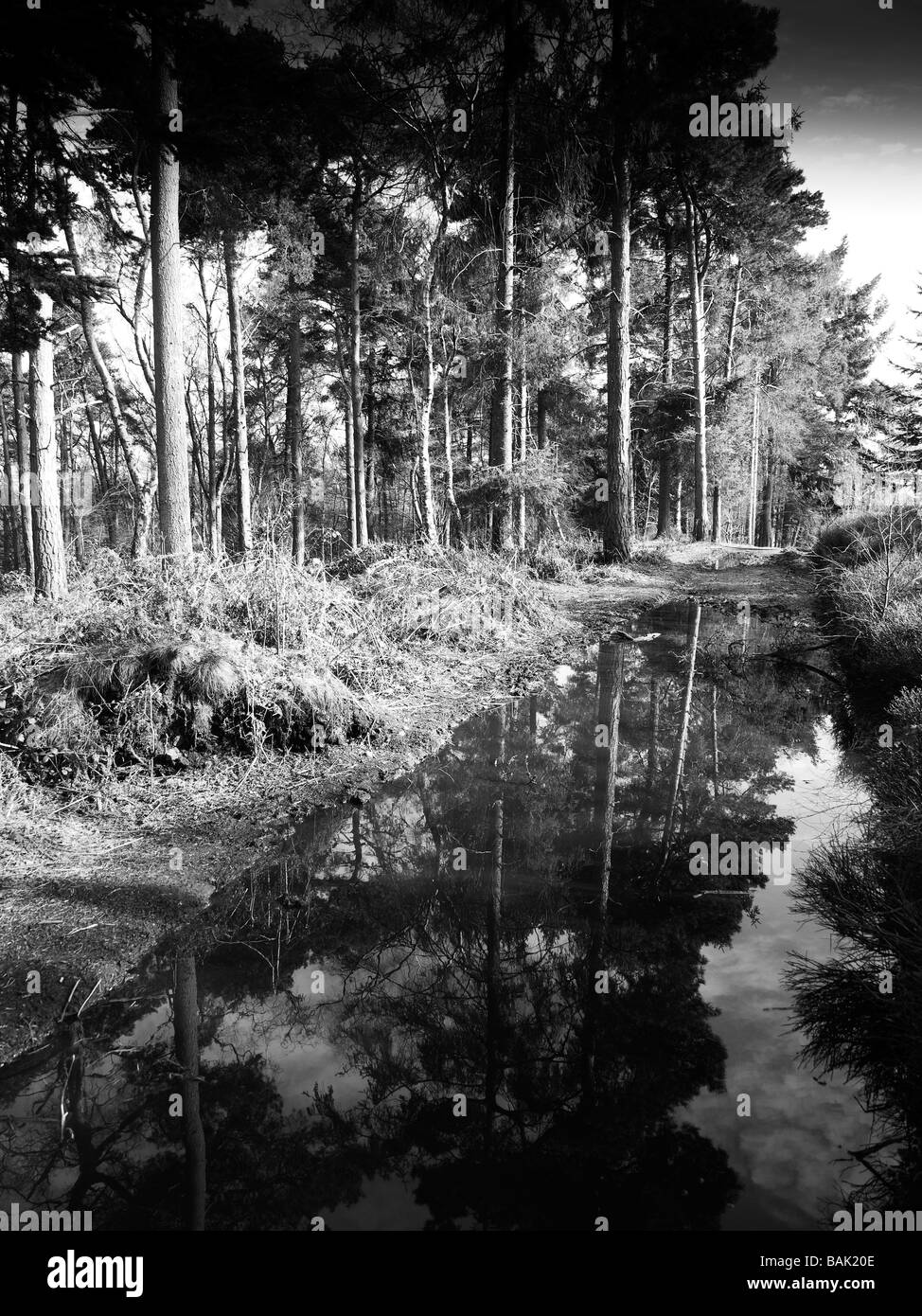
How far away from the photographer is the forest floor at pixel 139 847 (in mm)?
3236

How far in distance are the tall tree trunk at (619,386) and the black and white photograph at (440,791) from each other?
0.10 meters

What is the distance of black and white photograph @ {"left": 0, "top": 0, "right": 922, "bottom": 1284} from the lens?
90.8 inches

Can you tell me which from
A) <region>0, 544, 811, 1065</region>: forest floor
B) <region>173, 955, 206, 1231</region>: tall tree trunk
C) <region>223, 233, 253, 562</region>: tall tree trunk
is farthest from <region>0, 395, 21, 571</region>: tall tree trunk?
<region>173, 955, 206, 1231</region>: tall tree trunk

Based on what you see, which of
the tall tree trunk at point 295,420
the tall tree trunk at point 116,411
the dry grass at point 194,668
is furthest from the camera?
the tall tree trunk at point 295,420

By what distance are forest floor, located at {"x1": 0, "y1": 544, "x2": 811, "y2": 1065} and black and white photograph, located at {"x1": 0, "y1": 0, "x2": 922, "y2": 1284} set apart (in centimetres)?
3

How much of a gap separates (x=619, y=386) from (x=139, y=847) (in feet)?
53.0

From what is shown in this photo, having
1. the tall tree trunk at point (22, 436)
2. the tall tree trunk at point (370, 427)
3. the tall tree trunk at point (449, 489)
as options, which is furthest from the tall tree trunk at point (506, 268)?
the tall tree trunk at point (370, 427)

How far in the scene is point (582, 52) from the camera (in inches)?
582

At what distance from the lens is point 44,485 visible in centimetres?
1336

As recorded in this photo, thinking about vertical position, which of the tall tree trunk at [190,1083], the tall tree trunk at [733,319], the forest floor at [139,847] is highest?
the tall tree trunk at [733,319]

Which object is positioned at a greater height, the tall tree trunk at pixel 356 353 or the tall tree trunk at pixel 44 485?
the tall tree trunk at pixel 356 353

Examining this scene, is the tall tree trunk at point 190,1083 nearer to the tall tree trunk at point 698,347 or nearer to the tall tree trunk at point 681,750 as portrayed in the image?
the tall tree trunk at point 681,750

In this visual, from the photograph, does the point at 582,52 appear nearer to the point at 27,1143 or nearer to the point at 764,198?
the point at 764,198

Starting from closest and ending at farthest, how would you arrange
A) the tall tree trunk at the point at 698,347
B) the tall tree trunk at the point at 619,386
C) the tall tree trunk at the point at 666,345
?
the tall tree trunk at the point at 619,386, the tall tree trunk at the point at 698,347, the tall tree trunk at the point at 666,345
